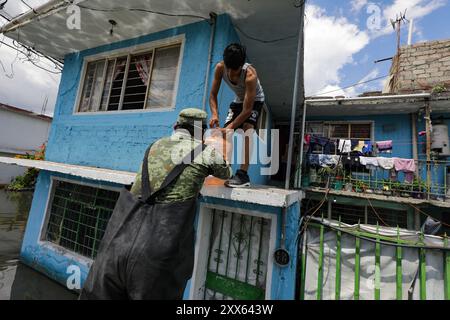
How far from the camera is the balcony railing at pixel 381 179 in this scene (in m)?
7.02

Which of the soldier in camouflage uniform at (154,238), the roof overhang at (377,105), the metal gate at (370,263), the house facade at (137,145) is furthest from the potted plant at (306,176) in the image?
the soldier in camouflage uniform at (154,238)

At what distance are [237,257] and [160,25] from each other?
4.64 m

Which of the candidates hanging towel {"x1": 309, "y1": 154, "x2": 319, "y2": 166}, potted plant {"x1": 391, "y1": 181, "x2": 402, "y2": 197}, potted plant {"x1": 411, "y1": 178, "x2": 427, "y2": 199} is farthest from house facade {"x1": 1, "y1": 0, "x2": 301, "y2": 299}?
potted plant {"x1": 411, "y1": 178, "x2": 427, "y2": 199}

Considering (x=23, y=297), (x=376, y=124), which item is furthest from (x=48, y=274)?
(x=376, y=124)

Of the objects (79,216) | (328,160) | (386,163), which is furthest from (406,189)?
(79,216)

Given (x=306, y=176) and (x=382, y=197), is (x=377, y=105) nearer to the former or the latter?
(x=382, y=197)

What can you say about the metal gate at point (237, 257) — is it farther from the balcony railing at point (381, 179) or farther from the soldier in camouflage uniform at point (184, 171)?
the balcony railing at point (381, 179)

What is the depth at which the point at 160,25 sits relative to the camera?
14.6 ft

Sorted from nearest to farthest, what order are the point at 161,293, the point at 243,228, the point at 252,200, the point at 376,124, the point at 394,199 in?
the point at 161,293, the point at 252,200, the point at 243,228, the point at 394,199, the point at 376,124

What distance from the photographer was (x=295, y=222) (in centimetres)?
335

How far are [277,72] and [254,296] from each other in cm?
511

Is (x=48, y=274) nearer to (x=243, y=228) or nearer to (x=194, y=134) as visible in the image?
(x=243, y=228)

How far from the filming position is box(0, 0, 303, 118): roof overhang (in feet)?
12.4

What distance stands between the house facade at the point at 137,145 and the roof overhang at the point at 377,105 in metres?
3.33
